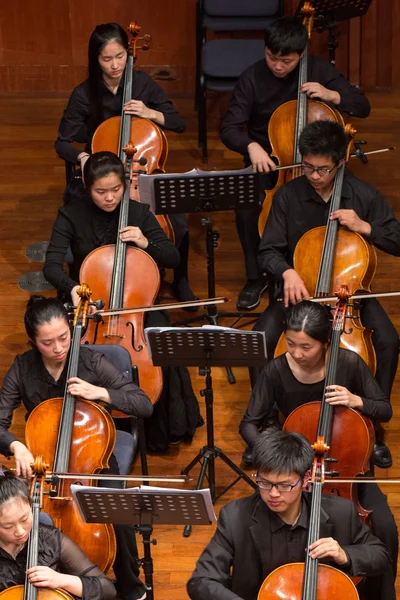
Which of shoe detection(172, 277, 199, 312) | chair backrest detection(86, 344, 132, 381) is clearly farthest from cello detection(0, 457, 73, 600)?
shoe detection(172, 277, 199, 312)

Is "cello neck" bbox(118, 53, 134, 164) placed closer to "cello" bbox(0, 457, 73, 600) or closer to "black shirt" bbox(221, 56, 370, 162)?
"black shirt" bbox(221, 56, 370, 162)

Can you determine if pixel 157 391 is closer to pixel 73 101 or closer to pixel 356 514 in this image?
pixel 356 514

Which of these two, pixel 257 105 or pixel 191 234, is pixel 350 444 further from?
pixel 191 234

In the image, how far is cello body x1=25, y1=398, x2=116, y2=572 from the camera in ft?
11.4

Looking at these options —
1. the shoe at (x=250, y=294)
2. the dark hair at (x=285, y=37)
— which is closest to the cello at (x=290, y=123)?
the dark hair at (x=285, y=37)

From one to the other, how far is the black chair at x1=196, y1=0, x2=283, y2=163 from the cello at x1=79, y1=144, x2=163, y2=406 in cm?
170

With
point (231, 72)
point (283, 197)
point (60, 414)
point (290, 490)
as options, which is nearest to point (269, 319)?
point (283, 197)

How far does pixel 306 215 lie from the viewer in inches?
184

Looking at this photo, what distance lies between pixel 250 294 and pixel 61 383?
1620 millimetres

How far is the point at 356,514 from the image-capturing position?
3.32 metres

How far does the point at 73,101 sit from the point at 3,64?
1.78 meters

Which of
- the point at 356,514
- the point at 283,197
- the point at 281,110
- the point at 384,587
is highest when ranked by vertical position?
the point at 281,110

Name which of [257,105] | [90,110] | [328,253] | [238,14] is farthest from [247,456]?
[238,14]

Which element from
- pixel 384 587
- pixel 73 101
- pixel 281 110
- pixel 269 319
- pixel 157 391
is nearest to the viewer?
pixel 384 587
